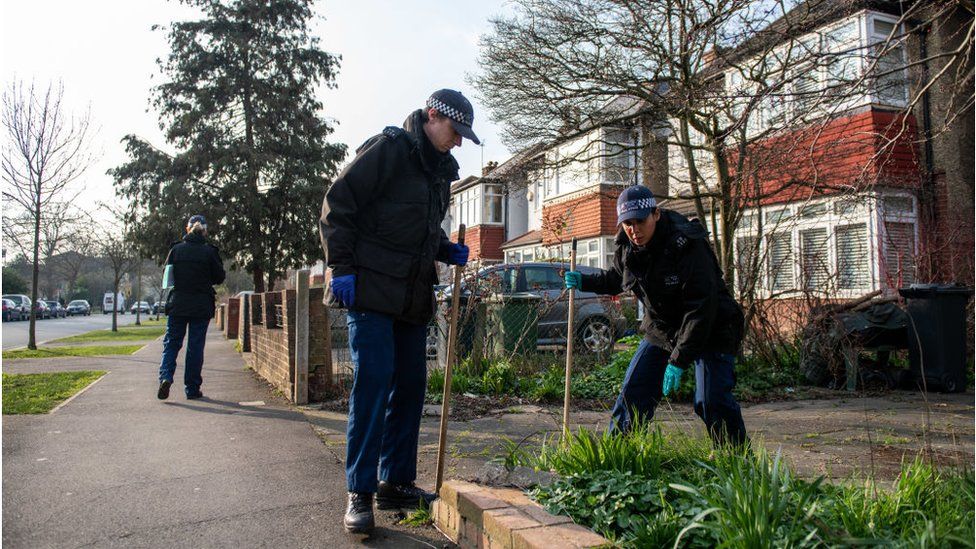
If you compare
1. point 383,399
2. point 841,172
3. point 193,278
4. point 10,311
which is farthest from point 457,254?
point 10,311

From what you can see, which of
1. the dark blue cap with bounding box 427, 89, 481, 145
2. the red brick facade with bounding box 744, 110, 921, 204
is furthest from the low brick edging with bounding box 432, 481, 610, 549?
the red brick facade with bounding box 744, 110, 921, 204

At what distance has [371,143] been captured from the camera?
12.1 ft

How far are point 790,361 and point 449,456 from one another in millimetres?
5777

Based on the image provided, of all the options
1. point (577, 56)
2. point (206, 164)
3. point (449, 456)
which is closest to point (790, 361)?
point (577, 56)

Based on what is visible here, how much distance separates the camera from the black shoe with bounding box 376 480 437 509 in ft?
12.2

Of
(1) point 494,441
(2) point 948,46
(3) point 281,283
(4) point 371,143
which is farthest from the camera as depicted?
(3) point 281,283

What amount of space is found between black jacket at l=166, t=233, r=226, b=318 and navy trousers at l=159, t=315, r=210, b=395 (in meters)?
0.10

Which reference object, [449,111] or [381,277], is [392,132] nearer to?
[449,111]

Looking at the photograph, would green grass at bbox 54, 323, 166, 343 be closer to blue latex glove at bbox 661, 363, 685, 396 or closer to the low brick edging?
the low brick edging

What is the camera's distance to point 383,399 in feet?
11.5

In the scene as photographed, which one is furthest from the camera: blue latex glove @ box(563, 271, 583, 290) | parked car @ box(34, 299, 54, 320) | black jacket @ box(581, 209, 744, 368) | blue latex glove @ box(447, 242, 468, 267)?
parked car @ box(34, 299, 54, 320)

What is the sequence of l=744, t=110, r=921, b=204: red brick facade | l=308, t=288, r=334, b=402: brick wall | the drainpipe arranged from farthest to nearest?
the drainpipe, l=308, t=288, r=334, b=402: brick wall, l=744, t=110, r=921, b=204: red brick facade

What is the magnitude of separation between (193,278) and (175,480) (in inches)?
154

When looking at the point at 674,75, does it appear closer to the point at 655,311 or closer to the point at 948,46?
the point at 655,311
